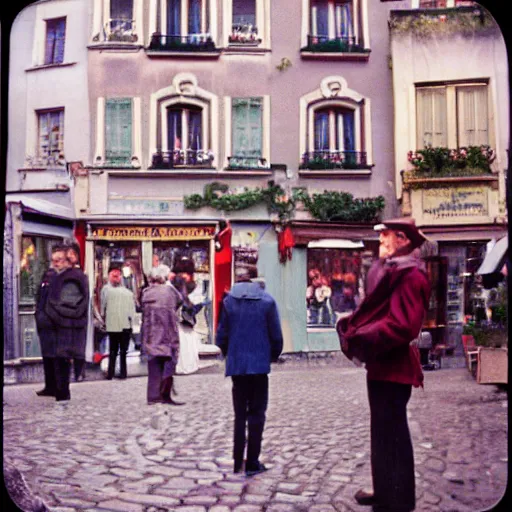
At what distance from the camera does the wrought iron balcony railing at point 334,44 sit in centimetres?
308

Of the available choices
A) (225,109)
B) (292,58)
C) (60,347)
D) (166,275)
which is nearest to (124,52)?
(225,109)

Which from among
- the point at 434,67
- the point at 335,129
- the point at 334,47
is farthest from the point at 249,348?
the point at 434,67

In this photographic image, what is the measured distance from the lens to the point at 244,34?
10.3 feet

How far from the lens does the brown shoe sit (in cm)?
283

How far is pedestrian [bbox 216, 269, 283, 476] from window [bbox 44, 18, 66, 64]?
4.40 feet

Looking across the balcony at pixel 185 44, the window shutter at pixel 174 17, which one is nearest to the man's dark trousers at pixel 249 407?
the balcony at pixel 185 44

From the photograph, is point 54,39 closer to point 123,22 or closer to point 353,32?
point 123,22

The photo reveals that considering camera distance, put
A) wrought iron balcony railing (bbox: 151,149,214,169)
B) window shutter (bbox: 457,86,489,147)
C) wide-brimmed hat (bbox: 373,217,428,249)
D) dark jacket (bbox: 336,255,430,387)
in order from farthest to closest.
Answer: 1. wrought iron balcony railing (bbox: 151,149,214,169)
2. window shutter (bbox: 457,86,489,147)
3. wide-brimmed hat (bbox: 373,217,428,249)
4. dark jacket (bbox: 336,255,430,387)

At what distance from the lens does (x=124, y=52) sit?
3170 mm

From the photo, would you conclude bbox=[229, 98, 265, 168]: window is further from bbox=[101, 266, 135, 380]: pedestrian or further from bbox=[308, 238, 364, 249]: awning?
bbox=[101, 266, 135, 380]: pedestrian

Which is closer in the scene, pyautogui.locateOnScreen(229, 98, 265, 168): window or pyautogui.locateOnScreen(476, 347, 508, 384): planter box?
pyautogui.locateOnScreen(476, 347, 508, 384): planter box

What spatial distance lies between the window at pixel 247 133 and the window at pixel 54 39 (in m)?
0.86

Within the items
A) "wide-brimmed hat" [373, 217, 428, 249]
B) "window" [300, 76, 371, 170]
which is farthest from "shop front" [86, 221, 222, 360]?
"wide-brimmed hat" [373, 217, 428, 249]

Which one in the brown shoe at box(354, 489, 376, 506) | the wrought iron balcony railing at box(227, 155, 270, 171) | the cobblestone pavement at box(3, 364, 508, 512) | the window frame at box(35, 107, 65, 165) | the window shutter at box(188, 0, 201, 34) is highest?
the window shutter at box(188, 0, 201, 34)
